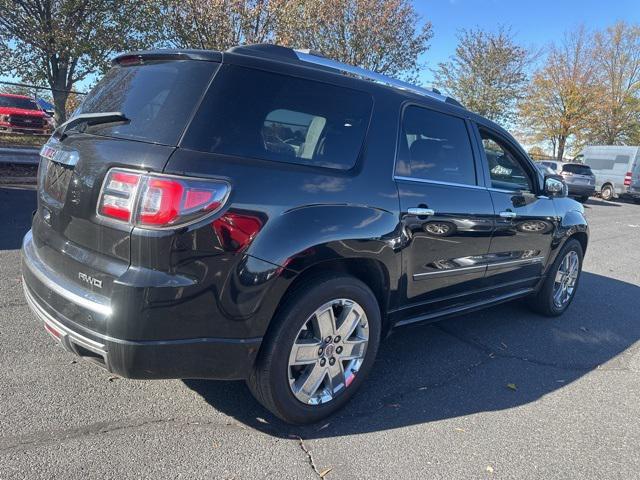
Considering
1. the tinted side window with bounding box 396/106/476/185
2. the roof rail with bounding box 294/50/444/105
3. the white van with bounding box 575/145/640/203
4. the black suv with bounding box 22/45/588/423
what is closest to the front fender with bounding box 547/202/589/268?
the tinted side window with bounding box 396/106/476/185

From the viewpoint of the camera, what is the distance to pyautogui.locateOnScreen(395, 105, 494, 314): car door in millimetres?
3076

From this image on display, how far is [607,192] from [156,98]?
25.0 metres

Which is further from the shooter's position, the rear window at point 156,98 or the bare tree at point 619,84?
the bare tree at point 619,84

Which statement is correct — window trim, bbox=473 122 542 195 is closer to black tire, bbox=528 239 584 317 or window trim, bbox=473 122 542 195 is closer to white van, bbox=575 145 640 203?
black tire, bbox=528 239 584 317

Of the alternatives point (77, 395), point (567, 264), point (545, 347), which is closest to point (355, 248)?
point (77, 395)

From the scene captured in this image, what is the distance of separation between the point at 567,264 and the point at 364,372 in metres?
3.11

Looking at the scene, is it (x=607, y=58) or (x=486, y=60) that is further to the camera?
(x=607, y=58)

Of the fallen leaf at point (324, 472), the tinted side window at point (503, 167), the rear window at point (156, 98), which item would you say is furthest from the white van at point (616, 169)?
the rear window at point (156, 98)

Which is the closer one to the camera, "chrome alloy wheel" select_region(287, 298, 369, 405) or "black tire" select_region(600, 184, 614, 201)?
"chrome alloy wheel" select_region(287, 298, 369, 405)

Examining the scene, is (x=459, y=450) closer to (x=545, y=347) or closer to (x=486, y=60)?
(x=545, y=347)

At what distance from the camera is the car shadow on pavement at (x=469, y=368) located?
285cm

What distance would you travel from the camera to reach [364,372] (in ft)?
9.69

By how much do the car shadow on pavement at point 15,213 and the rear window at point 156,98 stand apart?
3.53 m

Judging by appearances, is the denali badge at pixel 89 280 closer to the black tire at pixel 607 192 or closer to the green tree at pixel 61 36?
the green tree at pixel 61 36
